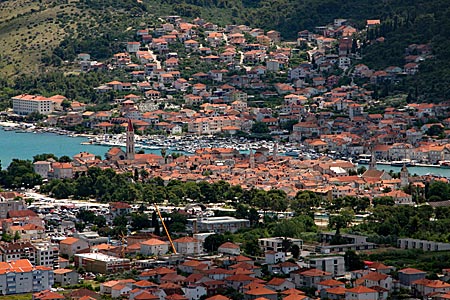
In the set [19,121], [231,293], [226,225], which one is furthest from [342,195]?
[19,121]

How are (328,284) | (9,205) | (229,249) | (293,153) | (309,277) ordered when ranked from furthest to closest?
(293,153), (9,205), (229,249), (309,277), (328,284)

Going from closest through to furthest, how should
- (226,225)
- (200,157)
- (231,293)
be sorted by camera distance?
(231,293), (226,225), (200,157)

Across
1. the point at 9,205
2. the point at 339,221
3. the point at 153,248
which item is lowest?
the point at 153,248

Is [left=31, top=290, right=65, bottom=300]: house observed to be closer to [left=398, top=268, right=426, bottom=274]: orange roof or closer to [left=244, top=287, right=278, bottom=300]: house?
[left=244, top=287, right=278, bottom=300]: house

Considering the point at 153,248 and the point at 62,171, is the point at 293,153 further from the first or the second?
the point at 153,248

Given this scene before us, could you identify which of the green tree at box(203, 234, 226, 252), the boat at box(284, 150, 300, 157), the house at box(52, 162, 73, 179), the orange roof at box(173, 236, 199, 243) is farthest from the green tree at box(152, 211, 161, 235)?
the boat at box(284, 150, 300, 157)

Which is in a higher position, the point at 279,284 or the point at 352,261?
the point at 352,261

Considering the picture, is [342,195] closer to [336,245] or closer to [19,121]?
[336,245]

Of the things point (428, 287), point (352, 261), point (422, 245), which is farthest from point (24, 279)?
point (422, 245)
